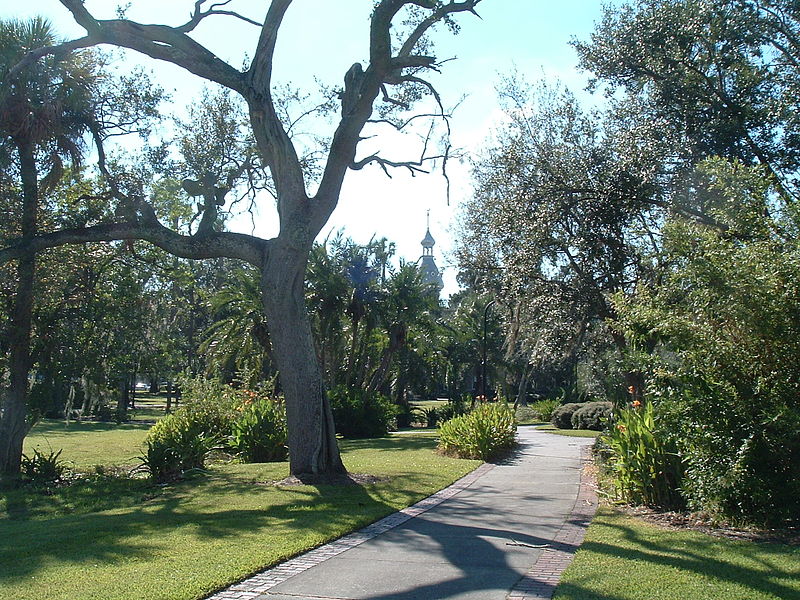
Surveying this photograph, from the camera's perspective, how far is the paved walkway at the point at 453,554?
6414 millimetres

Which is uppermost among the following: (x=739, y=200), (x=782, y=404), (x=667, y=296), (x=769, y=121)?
(x=769, y=121)

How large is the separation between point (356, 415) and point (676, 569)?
65.8 feet

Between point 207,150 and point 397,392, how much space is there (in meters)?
22.2

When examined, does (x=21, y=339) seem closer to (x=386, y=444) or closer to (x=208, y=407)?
(x=208, y=407)

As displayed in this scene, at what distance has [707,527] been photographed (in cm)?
905

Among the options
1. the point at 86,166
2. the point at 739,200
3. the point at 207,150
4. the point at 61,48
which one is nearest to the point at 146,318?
the point at 86,166

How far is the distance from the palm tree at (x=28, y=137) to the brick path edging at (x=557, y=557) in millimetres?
10772

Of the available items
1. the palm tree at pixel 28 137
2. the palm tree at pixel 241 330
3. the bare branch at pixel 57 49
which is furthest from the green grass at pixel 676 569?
the palm tree at pixel 241 330

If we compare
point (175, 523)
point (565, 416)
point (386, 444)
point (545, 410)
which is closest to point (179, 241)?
point (175, 523)

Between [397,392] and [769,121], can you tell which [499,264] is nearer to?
[769,121]

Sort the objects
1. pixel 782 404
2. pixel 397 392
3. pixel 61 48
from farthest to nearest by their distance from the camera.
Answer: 1. pixel 397 392
2. pixel 61 48
3. pixel 782 404

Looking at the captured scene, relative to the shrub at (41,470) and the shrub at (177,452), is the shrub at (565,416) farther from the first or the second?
the shrub at (41,470)

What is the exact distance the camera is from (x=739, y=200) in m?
9.87

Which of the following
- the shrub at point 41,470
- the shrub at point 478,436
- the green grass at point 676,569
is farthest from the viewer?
the shrub at point 478,436
